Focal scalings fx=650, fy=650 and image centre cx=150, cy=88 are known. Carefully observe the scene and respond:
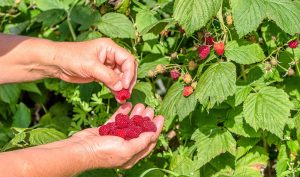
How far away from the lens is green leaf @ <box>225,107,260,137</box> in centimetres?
271

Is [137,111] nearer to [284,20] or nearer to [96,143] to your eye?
[96,143]

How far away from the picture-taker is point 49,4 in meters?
3.46

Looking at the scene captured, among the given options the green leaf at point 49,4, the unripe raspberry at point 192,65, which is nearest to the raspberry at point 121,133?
Result: the unripe raspberry at point 192,65

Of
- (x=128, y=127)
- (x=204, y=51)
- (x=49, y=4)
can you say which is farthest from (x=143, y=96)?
(x=49, y=4)

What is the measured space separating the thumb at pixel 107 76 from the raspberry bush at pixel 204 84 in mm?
47

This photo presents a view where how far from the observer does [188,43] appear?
3283mm

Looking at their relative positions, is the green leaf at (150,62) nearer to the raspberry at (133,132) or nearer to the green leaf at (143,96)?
the green leaf at (143,96)

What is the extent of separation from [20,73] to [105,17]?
1.81 feet

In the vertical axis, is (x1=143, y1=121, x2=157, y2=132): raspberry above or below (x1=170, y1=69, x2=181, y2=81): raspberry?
above

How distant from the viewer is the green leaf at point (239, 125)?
271 centimetres

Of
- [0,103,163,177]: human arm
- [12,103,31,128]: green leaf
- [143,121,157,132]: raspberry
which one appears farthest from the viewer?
[12,103,31,128]: green leaf

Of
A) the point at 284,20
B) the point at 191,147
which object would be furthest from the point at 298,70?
the point at 191,147

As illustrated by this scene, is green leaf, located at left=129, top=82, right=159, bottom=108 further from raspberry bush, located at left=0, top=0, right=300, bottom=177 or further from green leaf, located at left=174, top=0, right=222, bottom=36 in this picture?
green leaf, located at left=174, top=0, right=222, bottom=36

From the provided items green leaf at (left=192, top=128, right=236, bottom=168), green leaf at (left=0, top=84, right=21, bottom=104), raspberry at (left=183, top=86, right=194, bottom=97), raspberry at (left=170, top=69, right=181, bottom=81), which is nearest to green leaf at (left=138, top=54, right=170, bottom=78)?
raspberry at (left=170, top=69, right=181, bottom=81)
